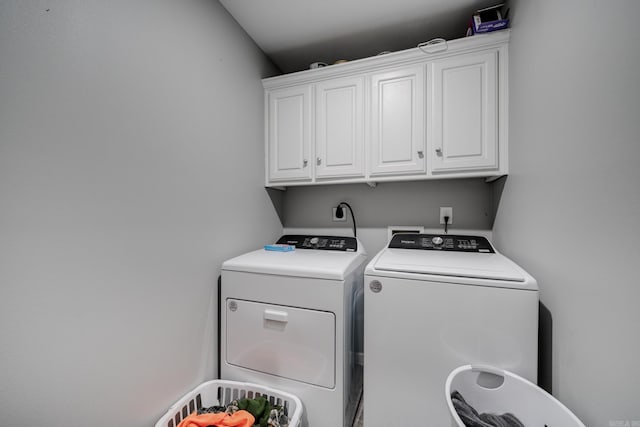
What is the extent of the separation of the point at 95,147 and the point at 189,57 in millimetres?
697

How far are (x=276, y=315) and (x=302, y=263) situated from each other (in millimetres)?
295

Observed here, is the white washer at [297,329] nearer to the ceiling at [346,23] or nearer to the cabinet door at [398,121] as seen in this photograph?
the cabinet door at [398,121]

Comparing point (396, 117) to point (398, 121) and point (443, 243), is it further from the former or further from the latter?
point (443, 243)

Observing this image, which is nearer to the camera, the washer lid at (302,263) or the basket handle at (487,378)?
the basket handle at (487,378)

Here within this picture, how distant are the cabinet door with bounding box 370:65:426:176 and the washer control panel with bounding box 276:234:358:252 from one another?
0.50 m

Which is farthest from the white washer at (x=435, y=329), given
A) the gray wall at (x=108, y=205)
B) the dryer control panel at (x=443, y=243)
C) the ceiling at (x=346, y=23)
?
→ the ceiling at (x=346, y=23)

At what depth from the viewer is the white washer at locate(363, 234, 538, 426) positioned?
3.05ft

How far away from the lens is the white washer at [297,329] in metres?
1.16

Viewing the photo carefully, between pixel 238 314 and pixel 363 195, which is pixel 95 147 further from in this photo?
pixel 363 195

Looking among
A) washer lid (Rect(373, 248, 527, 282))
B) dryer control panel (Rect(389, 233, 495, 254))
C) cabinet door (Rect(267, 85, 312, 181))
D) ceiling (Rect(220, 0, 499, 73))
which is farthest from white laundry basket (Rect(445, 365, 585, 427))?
ceiling (Rect(220, 0, 499, 73))

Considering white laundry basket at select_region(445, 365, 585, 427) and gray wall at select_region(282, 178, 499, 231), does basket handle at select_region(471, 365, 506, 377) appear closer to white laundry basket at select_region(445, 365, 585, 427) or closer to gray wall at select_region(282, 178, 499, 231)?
white laundry basket at select_region(445, 365, 585, 427)

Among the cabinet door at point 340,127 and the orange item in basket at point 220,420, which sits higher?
the cabinet door at point 340,127

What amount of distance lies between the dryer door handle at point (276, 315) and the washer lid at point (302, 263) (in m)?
0.20

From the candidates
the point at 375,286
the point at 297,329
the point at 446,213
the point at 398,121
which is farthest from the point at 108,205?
the point at 446,213
